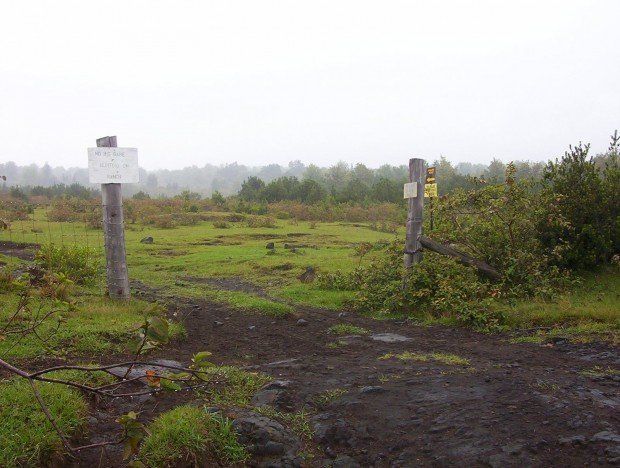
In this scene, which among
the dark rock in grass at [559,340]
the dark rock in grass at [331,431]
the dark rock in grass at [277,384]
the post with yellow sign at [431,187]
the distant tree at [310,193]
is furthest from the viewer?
A: the distant tree at [310,193]

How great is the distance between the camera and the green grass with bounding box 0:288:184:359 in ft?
16.5

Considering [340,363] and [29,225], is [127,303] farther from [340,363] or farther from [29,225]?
[29,225]

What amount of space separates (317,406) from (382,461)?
844 mm

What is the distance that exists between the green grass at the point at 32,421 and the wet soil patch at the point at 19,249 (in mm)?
10018

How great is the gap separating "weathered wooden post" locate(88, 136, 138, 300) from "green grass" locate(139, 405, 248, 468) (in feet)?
14.7

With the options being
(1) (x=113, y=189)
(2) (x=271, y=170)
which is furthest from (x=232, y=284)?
(2) (x=271, y=170)

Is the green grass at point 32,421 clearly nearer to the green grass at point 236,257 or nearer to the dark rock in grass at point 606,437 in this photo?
the dark rock in grass at point 606,437

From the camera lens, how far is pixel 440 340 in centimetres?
645

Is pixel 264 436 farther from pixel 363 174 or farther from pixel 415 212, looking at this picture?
pixel 363 174

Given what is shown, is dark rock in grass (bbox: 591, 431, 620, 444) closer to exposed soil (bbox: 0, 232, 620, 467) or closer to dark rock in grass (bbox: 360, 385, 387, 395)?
exposed soil (bbox: 0, 232, 620, 467)

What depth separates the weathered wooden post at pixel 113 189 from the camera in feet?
23.9

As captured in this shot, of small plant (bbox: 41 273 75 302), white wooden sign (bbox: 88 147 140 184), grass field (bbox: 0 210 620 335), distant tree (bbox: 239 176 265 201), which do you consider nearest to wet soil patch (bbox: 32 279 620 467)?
small plant (bbox: 41 273 75 302)

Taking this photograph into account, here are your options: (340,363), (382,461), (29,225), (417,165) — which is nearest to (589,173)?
(417,165)

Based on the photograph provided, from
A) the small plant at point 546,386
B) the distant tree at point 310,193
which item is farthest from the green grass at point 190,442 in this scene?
the distant tree at point 310,193
